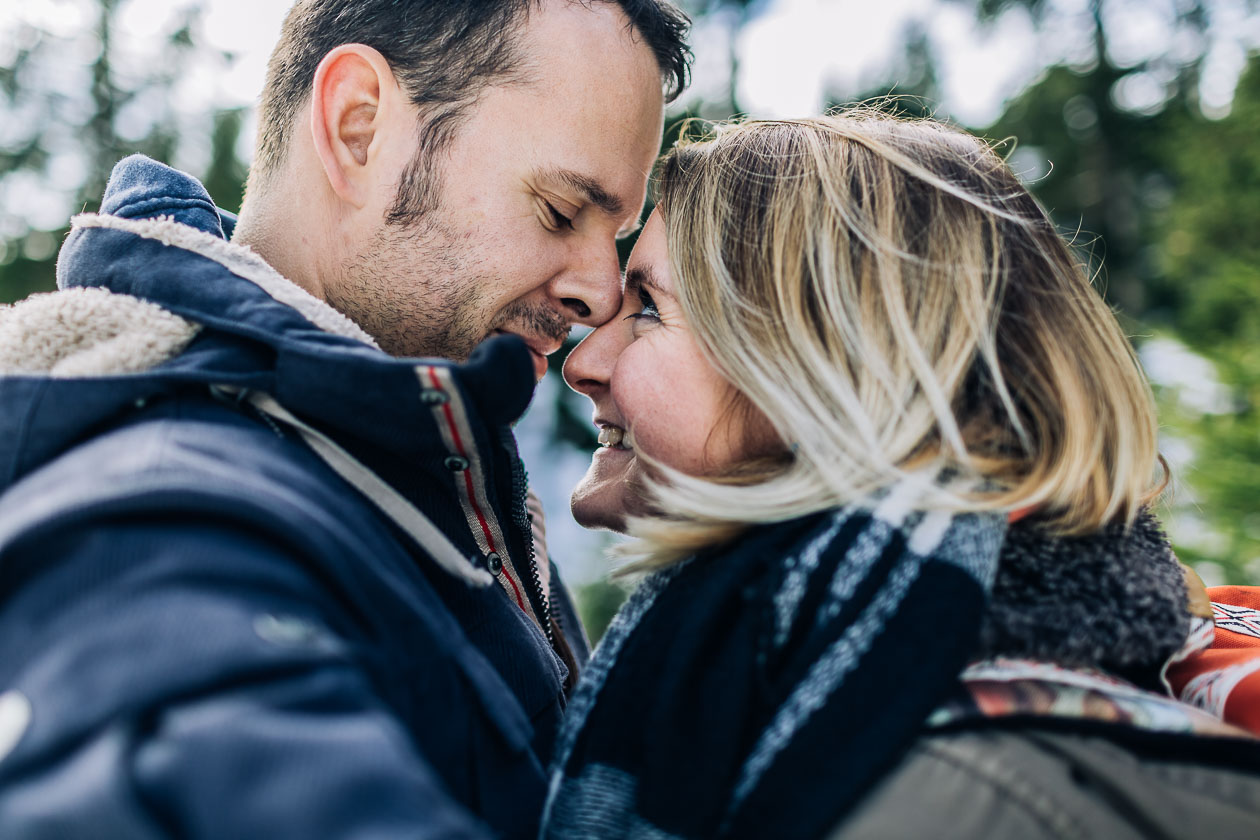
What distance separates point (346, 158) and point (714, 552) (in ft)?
4.61

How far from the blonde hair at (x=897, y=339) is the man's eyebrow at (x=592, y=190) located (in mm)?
383

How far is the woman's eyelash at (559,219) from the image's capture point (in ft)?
7.45

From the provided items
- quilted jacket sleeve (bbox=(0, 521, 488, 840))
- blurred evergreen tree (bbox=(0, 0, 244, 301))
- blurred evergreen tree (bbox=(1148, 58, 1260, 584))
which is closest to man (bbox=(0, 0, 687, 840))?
quilted jacket sleeve (bbox=(0, 521, 488, 840))

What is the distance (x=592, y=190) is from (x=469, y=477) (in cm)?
91

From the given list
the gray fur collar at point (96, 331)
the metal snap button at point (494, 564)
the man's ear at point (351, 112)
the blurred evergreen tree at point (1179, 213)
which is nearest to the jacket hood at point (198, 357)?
the gray fur collar at point (96, 331)

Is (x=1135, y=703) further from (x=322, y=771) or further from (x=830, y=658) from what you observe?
(x=322, y=771)

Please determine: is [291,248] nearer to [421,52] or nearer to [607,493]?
[421,52]

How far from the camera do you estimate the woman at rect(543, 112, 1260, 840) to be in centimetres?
115

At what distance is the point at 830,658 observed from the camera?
1218 mm

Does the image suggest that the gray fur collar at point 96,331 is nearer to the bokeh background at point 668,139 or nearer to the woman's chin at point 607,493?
the woman's chin at point 607,493

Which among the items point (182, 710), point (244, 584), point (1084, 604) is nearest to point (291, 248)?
point (244, 584)

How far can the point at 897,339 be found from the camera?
5.32 ft

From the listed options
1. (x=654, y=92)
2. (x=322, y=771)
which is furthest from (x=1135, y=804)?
(x=654, y=92)

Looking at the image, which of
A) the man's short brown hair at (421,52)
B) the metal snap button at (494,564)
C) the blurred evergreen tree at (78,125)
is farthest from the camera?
the blurred evergreen tree at (78,125)
